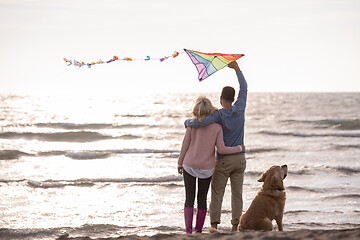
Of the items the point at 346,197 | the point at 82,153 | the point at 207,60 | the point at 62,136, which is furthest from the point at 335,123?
the point at 207,60

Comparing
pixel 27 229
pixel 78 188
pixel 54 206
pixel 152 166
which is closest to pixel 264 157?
pixel 152 166

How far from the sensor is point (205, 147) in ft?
19.1

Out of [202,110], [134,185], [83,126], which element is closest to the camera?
[202,110]

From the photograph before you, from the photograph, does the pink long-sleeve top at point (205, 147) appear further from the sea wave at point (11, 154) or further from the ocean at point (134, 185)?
the sea wave at point (11, 154)

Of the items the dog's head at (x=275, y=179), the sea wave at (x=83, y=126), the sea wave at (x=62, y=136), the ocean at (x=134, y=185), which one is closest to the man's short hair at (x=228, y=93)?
the dog's head at (x=275, y=179)

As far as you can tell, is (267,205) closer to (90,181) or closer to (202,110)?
(202,110)

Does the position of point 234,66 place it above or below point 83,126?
above

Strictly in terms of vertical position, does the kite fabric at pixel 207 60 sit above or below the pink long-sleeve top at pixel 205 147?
above

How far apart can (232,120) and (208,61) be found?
2.74 feet

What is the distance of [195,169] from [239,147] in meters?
0.58

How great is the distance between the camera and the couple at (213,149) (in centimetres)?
580

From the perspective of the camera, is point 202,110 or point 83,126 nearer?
point 202,110

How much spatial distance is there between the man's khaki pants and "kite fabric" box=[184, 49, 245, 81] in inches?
42.2

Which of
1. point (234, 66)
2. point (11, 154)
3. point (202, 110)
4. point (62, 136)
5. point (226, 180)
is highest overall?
point (234, 66)
